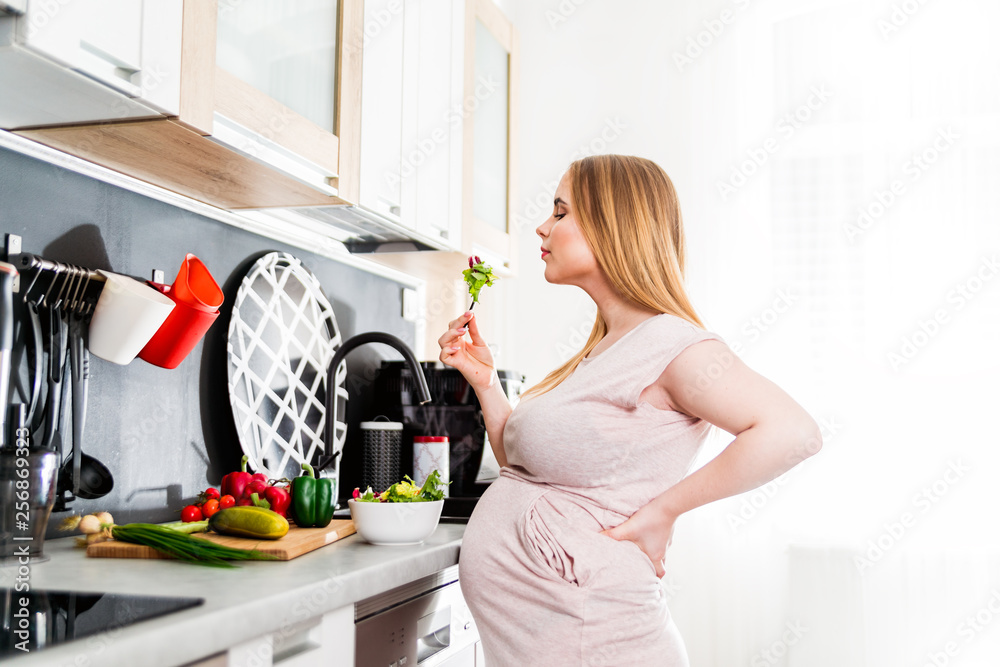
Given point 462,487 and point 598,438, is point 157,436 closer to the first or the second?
point 462,487

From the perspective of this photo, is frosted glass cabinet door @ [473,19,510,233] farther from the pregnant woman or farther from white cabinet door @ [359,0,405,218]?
the pregnant woman

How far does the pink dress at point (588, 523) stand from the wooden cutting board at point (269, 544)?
0.27m

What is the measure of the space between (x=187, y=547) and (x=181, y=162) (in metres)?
0.68

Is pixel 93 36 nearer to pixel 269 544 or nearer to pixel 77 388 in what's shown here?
pixel 77 388

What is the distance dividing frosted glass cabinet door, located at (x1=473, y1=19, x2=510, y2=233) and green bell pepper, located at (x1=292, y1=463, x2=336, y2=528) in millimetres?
1180

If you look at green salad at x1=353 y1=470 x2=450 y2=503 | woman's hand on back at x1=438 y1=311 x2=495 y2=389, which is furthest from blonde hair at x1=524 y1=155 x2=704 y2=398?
green salad at x1=353 y1=470 x2=450 y2=503

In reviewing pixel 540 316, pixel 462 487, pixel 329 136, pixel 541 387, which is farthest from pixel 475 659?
pixel 540 316

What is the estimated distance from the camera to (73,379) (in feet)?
4.42

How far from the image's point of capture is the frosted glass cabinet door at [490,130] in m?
2.48

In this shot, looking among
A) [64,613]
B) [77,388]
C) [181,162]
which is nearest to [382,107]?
[181,162]

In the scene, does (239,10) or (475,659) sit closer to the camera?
(239,10)

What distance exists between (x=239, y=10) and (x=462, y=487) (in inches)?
49.1

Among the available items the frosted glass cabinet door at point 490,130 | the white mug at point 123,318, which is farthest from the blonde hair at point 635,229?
the frosted glass cabinet door at point 490,130

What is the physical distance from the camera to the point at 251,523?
4.33 feet
